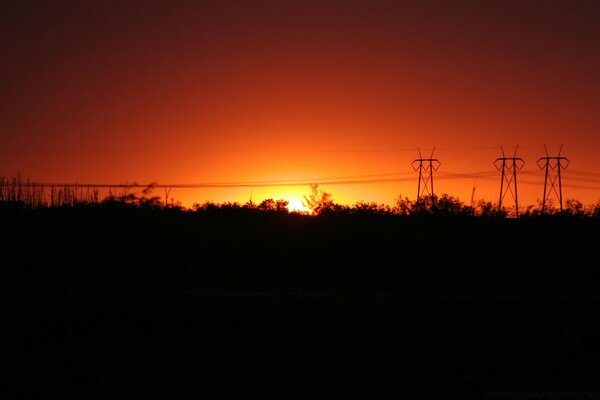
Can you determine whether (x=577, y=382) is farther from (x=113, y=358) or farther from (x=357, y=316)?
(x=113, y=358)

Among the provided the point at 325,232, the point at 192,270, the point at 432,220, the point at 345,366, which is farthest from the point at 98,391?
the point at 432,220

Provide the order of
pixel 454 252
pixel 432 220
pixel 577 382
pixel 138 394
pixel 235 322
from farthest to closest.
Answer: pixel 432 220 → pixel 454 252 → pixel 235 322 → pixel 577 382 → pixel 138 394

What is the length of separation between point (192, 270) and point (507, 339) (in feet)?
43.3

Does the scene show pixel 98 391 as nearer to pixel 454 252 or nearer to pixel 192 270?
pixel 192 270

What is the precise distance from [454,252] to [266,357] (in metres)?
19.4

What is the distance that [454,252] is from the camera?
122ft

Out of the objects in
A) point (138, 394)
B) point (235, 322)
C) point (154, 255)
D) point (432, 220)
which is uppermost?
point (432, 220)

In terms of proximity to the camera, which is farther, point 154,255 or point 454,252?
point 454,252


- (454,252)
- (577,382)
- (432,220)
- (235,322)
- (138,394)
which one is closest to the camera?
(138,394)

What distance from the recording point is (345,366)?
19.3 m

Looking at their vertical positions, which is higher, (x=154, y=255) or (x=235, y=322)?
(x=154, y=255)

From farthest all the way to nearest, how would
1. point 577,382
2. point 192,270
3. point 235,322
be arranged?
point 192,270, point 235,322, point 577,382

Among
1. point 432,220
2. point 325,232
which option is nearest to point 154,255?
point 325,232

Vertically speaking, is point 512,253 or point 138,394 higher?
point 512,253
